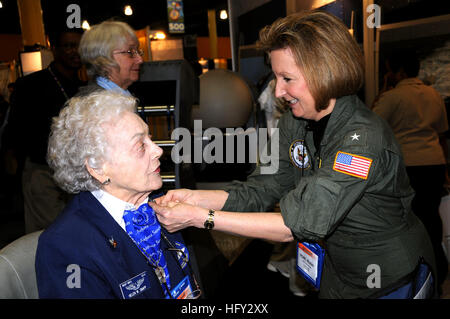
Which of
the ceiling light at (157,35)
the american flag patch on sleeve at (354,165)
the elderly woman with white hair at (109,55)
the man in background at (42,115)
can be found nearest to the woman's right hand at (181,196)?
the american flag patch on sleeve at (354,165)

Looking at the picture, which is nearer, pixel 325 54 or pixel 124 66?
pixel 325 54

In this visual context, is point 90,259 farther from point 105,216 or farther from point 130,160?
point 130,160

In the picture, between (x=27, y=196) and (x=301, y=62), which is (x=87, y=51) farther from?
(x=301, y=62)

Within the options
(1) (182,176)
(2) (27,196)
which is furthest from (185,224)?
Result: (2) (27,196)

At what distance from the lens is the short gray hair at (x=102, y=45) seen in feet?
7.33

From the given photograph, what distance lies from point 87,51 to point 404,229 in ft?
6.56

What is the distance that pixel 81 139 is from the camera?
4.32ft

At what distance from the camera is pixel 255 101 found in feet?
11.8

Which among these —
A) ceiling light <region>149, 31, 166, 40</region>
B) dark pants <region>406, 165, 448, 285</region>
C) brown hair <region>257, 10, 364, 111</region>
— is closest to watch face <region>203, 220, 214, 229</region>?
brown hair <region>257, 10, 364, 111</region>

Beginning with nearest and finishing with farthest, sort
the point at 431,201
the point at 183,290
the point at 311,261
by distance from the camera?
the point at 183,290 < the point at 311,261 < the point at 431,201

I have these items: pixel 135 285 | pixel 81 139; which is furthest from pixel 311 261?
pixel 81 139

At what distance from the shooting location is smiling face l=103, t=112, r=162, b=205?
135 centimetres

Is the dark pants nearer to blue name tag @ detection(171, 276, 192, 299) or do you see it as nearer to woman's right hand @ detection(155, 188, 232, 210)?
woman's right hand @ detection(155, 188, 232, 210)

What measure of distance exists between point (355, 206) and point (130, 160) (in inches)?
33.5
